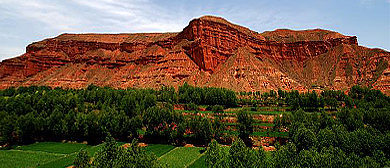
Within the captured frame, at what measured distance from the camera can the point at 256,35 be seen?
126 m

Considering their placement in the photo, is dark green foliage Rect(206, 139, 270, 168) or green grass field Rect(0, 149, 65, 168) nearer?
dark green foliage Rect(206, 139, 270, 168)

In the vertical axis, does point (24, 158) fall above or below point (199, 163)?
below

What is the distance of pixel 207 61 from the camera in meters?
106

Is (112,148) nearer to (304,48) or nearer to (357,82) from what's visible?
(357,82)

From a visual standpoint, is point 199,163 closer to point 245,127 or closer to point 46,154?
point 245,127

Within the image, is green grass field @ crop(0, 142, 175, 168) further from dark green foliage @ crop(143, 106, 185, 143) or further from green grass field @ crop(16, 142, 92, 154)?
dark green foliage @ crop(143, 106, 185, 143)

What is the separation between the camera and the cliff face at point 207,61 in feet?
325

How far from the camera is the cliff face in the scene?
3903 inches

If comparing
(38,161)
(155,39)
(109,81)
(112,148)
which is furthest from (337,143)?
(155,39)

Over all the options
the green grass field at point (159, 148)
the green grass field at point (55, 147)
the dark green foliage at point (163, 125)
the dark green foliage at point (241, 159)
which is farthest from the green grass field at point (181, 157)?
the green grass field at point (55, 147)

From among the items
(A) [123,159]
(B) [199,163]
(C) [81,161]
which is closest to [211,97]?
(B) [199,163]

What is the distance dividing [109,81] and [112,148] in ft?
333

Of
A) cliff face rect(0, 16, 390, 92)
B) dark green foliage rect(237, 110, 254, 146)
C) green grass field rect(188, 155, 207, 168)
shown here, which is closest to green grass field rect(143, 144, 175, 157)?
green grass field rect(188, 155, 207, 168)

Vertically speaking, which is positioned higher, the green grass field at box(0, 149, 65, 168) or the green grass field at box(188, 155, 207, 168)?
the green grass field at box(188, 155, 207, 168)
